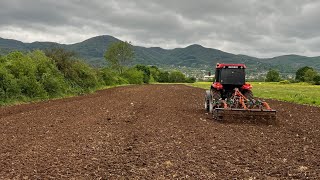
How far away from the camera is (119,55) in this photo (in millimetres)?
106062

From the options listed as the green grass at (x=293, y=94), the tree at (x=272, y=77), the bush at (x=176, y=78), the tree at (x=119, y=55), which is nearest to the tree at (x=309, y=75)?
the tree at (x=272, y=77)

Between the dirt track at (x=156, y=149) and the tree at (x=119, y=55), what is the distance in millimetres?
89297

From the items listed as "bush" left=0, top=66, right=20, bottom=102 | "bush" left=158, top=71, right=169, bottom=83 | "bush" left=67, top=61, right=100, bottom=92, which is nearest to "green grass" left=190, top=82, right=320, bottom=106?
"bush" left=67, top=61, right=100, bottom=92

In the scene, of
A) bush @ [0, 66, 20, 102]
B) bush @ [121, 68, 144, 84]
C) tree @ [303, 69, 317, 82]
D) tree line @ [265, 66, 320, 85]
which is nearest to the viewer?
bush @ [0, 66, 20, 102]

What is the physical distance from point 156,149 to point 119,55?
319ft

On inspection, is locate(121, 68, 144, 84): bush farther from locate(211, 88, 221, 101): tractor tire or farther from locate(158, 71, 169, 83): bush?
locate(211, 88, 221, 101): tractor tire

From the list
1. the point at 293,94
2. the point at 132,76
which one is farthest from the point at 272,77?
the point at 293,94

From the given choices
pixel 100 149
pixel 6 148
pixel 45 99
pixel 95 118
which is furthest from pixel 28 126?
pixel 45 99

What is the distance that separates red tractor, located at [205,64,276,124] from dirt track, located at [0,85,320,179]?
748mm

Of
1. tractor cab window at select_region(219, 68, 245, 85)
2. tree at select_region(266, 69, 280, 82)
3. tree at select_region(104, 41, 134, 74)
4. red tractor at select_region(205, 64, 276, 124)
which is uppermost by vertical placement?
tree at select_region(104, 41, 134, 74)

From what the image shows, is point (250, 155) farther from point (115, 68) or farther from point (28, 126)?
point (115, 68)

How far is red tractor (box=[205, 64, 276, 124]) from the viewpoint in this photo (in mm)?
15859

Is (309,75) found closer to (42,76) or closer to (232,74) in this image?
(42,76)

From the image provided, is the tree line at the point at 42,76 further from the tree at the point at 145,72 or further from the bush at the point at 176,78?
the bush at the point at 176,78
